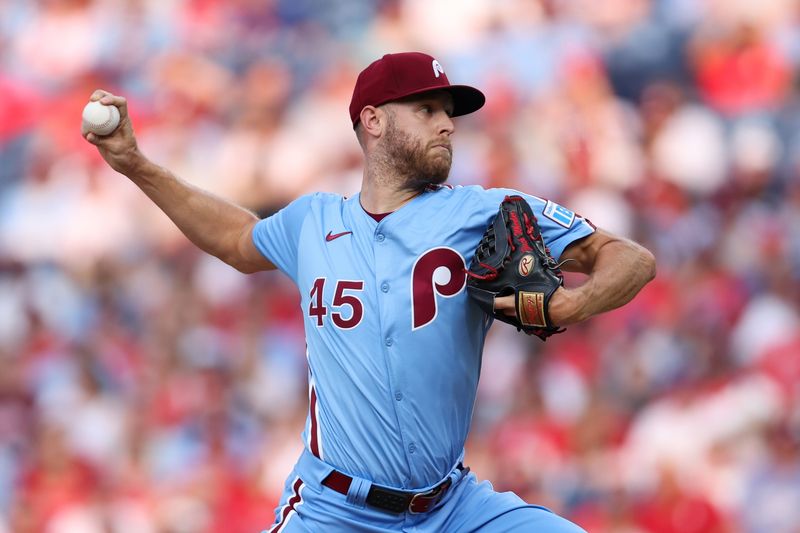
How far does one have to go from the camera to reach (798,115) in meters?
8.71

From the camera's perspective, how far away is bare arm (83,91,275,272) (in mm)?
4176

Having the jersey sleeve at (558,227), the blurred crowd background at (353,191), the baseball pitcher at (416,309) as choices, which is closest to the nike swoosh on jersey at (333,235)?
the baseball pitcher at (416,309)

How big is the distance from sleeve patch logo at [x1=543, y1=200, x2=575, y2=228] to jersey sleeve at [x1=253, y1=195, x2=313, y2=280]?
88cm

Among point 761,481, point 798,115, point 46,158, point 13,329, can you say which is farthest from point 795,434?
point 46,158

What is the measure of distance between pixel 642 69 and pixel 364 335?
6.18m

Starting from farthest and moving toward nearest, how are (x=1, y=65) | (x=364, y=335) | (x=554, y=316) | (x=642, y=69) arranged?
(x=1, y=65) → (x=642, y=69) → (x=364, y=335) → (x=554, y=316)

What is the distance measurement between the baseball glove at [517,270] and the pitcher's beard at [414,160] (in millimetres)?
326

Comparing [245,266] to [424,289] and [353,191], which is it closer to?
[424,289]

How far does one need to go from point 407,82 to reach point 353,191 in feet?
17.6

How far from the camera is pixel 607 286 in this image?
337cm

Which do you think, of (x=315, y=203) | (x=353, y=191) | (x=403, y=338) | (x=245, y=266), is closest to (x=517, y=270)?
(x=403, y=338)

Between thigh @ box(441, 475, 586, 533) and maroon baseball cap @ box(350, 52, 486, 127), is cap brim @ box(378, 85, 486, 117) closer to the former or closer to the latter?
maroon baseball cap @ box(350, 52, 486, 127)

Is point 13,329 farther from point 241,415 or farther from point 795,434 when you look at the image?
point 795,434

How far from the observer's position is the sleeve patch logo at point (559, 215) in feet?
11.9
